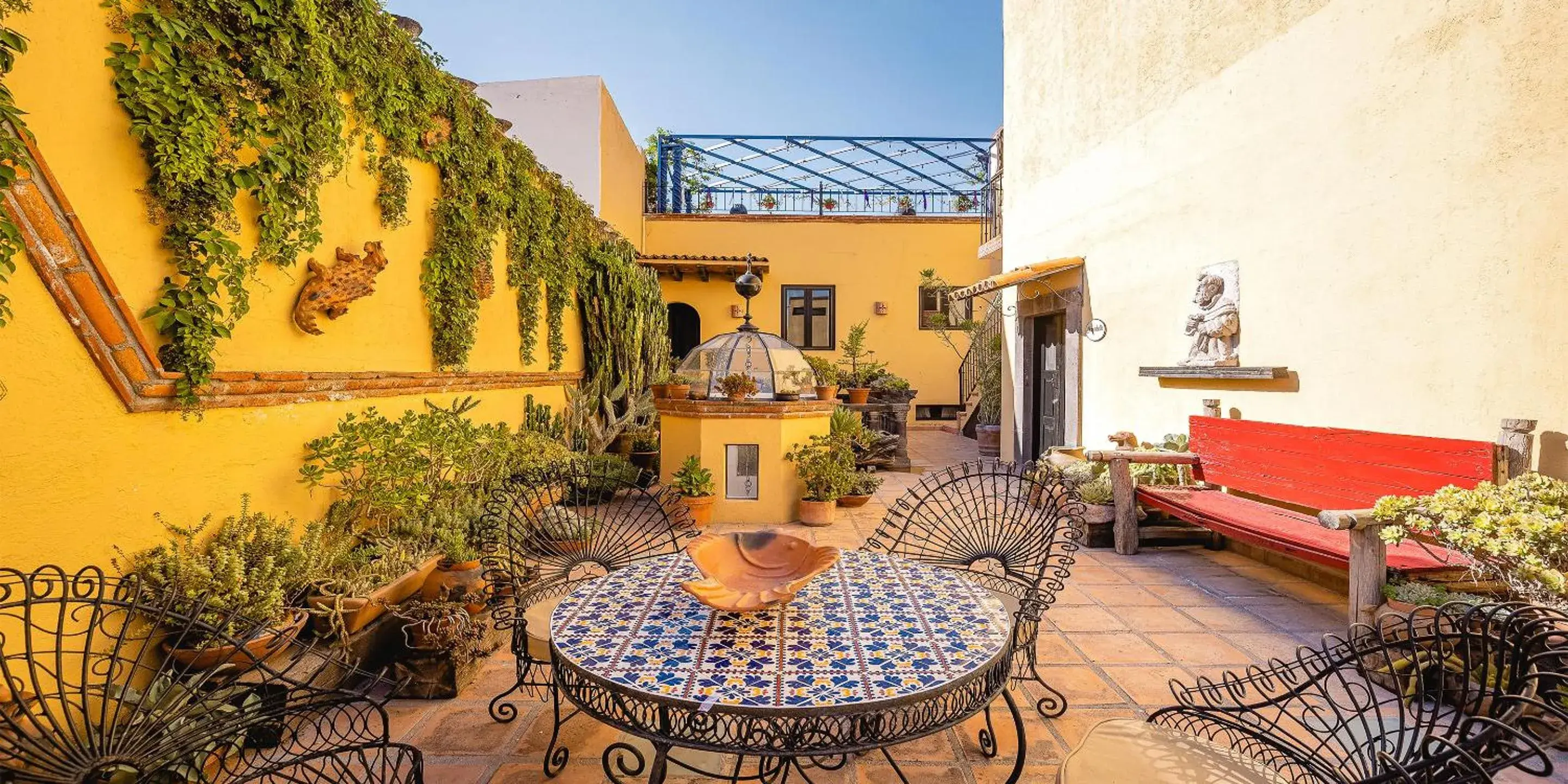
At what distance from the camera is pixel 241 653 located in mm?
2256

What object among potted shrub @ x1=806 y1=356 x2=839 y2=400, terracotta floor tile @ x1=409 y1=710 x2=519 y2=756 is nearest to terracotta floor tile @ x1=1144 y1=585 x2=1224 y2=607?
terracotta floor tile @ x1=409 y1=710 x2=519 y2=756

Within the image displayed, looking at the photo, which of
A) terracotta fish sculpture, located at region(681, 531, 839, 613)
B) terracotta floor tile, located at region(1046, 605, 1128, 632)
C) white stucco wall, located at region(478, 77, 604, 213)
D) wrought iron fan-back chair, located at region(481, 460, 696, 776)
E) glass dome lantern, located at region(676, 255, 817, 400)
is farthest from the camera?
white stucco wall, located at region(478, 77, 604, 213)

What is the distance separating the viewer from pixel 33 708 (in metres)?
2.07

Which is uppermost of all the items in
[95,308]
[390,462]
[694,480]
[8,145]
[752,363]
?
[8,145]

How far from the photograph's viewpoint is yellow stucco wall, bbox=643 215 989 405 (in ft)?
43.2

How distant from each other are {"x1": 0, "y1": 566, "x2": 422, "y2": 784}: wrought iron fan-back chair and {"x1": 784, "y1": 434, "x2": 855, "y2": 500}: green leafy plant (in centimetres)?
366

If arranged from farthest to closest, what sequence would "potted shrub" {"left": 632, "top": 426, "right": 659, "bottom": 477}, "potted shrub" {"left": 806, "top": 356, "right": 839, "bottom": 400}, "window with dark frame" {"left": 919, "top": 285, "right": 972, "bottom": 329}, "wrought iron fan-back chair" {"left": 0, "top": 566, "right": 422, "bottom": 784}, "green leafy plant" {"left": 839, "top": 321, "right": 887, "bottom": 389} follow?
"window with dark frame" {"left": 919, "top": 285, "right": 972, "bottom": 329}
"green leafy plant" {"left": 839, "top": 321, "right": 887, "bottom": 389}
"potted shrub" {"left": 806, "top": 356, "right": 839, "bottom": 400}
"potted shrub" {"left": 632, "top": 426, "right": 659, "bottom": 477}
"wrought iron fan-back chair" {"left": 0, "top": 566, "right": 422, "bottom": 784}

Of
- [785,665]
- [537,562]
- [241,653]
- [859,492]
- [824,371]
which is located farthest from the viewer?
[824,371]

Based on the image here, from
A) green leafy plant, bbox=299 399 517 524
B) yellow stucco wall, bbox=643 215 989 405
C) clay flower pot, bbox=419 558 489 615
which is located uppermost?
yellow stucco wall, bbox=643 215 989 405

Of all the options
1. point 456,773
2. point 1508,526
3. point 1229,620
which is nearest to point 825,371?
point 1229,620

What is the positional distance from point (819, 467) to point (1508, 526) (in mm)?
4170

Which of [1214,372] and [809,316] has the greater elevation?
[809,316]

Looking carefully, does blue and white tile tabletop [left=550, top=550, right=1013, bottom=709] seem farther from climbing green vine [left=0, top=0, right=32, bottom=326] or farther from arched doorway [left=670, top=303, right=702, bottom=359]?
arched doorway [left=670, top=303, right=702, bottom=359]

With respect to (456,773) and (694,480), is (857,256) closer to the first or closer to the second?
(694,480)
